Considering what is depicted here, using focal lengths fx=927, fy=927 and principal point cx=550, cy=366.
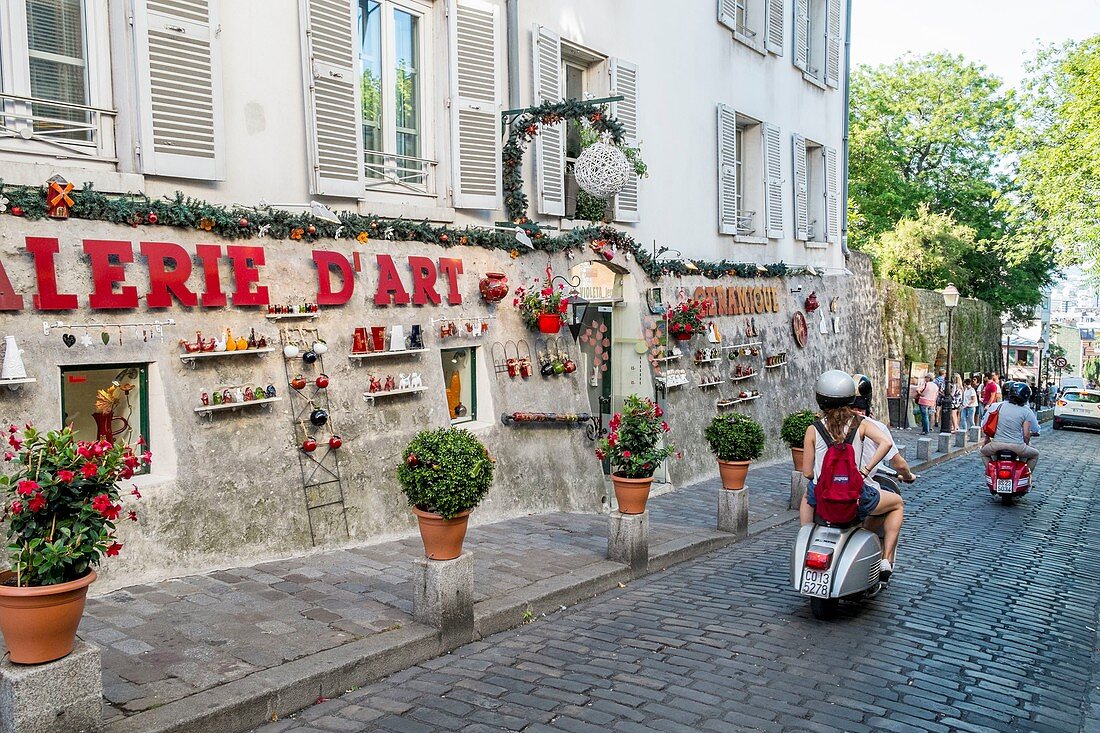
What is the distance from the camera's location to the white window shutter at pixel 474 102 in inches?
373

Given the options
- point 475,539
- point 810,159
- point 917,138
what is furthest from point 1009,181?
point 475,539

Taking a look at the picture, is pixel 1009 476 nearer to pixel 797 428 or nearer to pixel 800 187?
pixel 797 428

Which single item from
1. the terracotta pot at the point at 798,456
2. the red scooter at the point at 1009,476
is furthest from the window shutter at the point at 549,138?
the red scooter at the point at 1009,476

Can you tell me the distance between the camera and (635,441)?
783 centimetres

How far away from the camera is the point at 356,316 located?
8.34 metres

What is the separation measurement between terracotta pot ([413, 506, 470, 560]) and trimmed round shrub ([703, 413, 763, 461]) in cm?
417

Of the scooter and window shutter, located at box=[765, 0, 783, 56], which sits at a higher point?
window shutter, located at box=[765, 0, 783, 56]

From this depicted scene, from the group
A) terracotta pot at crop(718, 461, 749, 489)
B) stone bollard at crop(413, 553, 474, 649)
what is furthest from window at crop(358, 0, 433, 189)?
stone bollard at crop(413, 553, 474, 649)

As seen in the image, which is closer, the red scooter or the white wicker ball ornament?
the white wicker ball ornament

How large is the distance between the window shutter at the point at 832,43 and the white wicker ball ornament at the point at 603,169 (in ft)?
34.5

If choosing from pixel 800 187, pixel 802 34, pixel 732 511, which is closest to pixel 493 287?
pixel 732 511

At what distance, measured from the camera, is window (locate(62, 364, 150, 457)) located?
6.52 metres

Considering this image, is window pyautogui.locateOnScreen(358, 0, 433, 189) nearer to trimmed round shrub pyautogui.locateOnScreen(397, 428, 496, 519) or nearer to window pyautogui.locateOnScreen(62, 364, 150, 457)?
window pyautogui.locateOnScreen(62, 364, 150, 457)

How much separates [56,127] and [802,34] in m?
14.9
